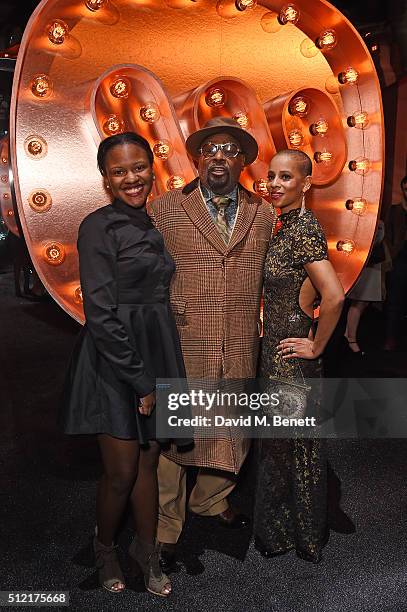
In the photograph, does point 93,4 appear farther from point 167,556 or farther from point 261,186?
point 167,556

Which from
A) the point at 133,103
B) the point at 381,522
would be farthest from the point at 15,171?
the point at 381,522

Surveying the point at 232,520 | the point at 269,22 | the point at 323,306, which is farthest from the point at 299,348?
the point at 269,22

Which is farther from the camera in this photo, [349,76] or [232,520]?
[349,76]

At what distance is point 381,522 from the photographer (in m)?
2.72

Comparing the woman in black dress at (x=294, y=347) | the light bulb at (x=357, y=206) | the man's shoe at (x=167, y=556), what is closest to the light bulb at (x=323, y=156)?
the light bulb at (x=357, y=206)

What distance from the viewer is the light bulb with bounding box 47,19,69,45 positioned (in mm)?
2418

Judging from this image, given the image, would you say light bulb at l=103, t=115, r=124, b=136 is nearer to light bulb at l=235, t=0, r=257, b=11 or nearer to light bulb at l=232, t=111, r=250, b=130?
light bulb at l=232, t=111, r=250, b=130

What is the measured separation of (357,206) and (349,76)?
648 millimetres

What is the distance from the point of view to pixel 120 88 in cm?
257

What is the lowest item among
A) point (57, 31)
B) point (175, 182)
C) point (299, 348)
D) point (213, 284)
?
point (299, 348)

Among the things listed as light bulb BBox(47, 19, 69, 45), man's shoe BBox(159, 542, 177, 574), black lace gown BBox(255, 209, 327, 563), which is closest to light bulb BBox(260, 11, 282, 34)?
light bulb BBox(47, 19, 69, 45)

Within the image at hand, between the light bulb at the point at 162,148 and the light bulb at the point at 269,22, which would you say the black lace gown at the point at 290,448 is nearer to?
the light bulb at the point at 162,148

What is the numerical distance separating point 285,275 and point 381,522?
1.31 meters

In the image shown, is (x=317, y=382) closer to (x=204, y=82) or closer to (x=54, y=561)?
(x=54, y=561)
